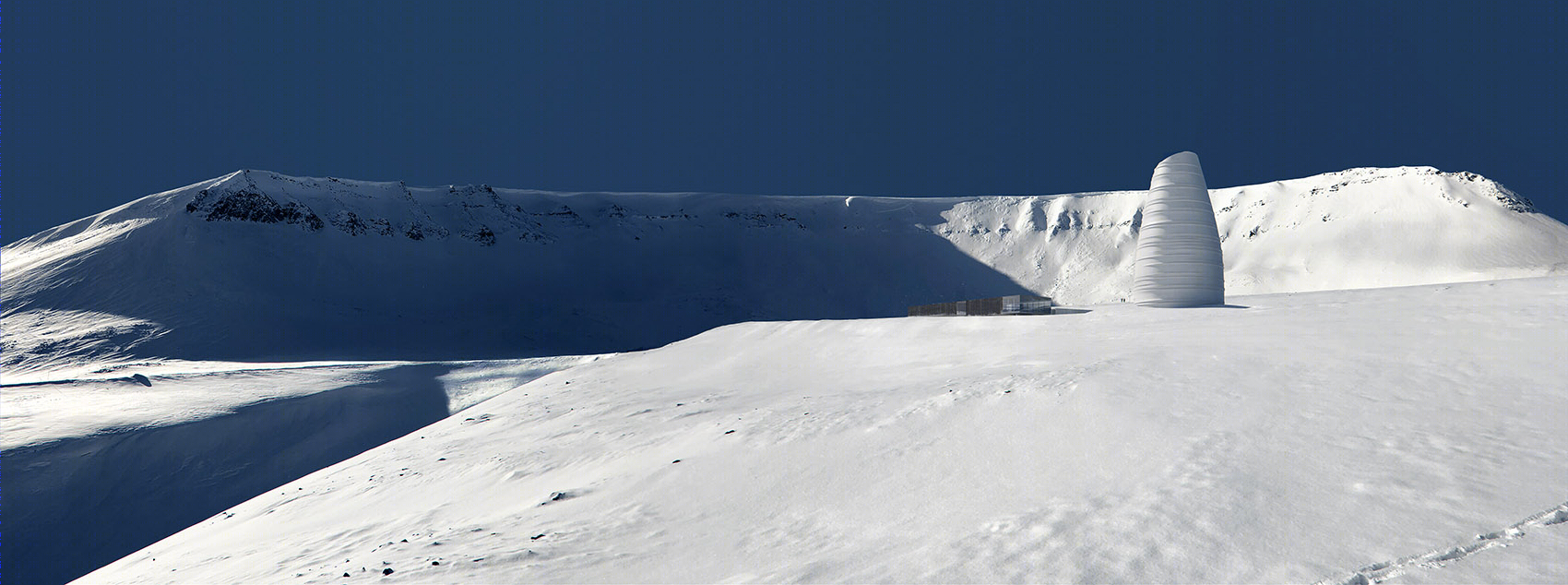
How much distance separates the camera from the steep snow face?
49.4m

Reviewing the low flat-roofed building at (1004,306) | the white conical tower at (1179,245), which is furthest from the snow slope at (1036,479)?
the low flat-roofed building at (1004,306)

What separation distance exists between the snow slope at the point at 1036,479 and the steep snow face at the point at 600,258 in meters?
42.2

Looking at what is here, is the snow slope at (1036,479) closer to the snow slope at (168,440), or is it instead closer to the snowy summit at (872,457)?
the snowy summit at (872,457)

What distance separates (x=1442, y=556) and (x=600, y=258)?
2832 inches

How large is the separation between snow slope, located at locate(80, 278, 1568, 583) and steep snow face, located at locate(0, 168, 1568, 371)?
42205 millimetres

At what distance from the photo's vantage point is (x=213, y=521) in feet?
36.1

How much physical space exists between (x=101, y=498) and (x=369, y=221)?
57146 millimetres

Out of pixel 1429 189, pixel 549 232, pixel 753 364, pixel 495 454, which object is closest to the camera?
pixel 495 454

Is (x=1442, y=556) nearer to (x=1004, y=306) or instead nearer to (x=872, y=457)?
(x=872, y=457)

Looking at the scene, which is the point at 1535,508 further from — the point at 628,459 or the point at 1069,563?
the point at 628,459

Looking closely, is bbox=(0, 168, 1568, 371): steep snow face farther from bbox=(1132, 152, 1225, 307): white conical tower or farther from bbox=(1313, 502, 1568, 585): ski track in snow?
bbox=(1313, 502, 1568, 585): ski track in snow

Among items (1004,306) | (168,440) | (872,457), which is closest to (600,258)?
(168,440)

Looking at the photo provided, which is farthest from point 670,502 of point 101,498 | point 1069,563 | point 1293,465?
point 101,498

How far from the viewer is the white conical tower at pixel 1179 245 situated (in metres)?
18.3
